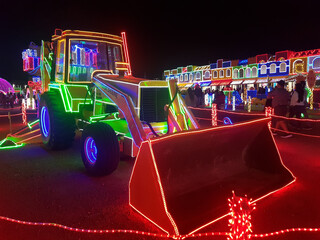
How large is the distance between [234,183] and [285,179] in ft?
3.34

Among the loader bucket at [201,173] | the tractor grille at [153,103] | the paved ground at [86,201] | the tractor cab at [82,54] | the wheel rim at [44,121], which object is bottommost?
the paved ground at [86,201]

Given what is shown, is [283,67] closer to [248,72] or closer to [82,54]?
[248,72]

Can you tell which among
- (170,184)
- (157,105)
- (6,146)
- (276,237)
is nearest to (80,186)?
(170,184)

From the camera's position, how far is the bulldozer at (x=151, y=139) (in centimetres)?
351

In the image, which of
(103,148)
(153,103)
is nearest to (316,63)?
(153,103)

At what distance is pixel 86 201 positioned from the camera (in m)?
4.12

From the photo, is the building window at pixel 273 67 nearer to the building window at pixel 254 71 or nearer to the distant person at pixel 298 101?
the building window at pixel 254 71

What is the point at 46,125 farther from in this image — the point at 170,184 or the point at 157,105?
the point at 170,184

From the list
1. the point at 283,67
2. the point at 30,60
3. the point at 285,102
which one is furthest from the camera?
the point at 283,67

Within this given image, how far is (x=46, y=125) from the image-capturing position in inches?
293

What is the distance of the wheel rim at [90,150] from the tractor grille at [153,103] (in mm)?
1018

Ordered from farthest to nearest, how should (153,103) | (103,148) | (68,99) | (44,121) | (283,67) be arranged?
1. (283,67)
2. (44,121)
3. (68,99)
4. (153,103)
5. (103,148)

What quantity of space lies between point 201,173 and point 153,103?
A: 74.4 inches

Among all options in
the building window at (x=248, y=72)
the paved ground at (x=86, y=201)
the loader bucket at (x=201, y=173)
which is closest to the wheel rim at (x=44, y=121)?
the paved ground at (x=86, y=201)
